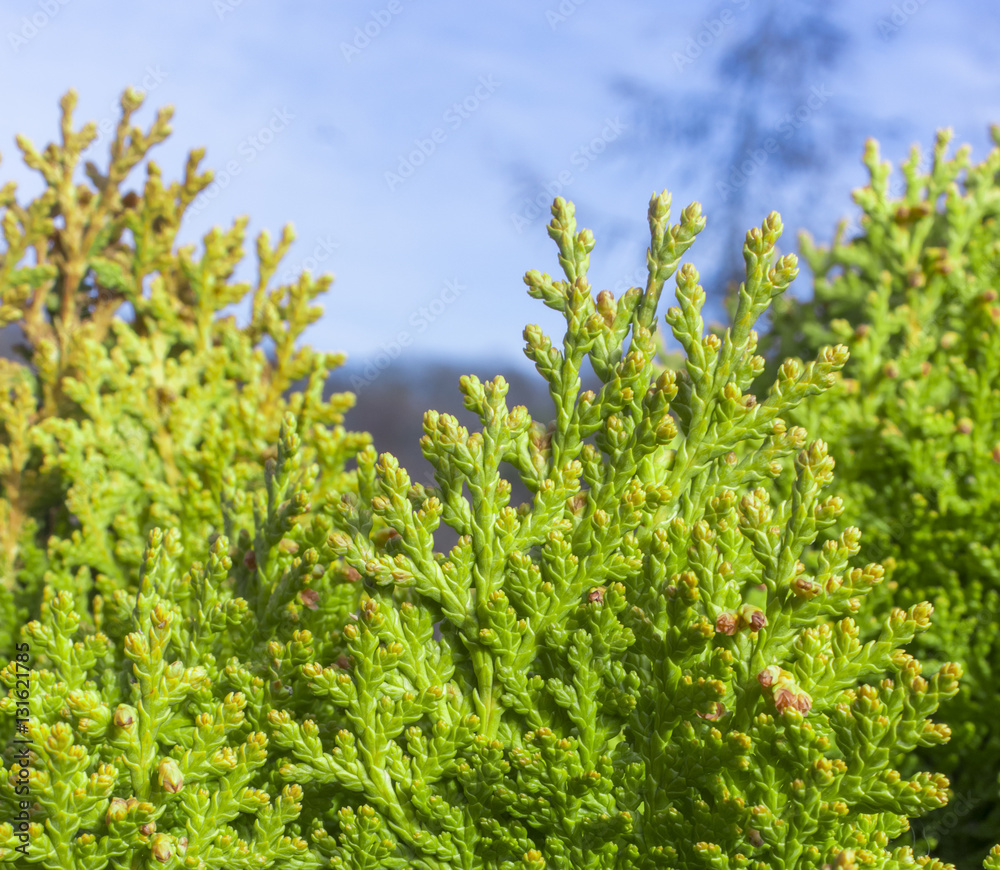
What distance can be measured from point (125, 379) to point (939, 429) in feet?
16.8

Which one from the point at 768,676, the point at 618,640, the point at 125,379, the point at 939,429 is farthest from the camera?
the point at 939,429

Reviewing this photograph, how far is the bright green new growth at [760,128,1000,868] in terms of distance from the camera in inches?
209

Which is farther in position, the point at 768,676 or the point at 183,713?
the point at 183,713

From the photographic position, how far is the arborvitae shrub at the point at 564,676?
7.82 feet

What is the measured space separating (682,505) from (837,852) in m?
1.13

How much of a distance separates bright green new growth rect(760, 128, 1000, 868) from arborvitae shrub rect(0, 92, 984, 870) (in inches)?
111

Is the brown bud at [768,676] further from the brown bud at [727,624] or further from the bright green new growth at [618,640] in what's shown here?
the brown bud at [727,624]

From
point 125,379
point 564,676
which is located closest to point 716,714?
point 564,676

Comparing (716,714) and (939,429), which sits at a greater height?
(939,429)

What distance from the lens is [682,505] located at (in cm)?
286

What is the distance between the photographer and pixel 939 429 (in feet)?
17.9

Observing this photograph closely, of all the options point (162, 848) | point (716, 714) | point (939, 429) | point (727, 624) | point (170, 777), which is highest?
point (939, 429)

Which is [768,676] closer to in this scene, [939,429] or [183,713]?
[183,713]

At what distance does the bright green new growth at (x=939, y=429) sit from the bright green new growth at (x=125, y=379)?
3742mm
